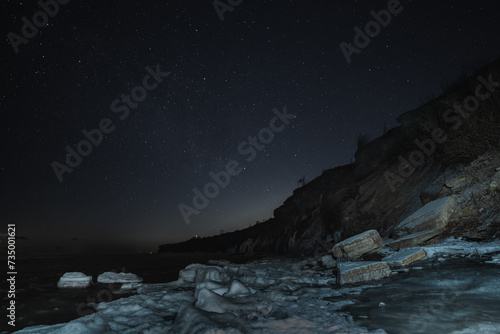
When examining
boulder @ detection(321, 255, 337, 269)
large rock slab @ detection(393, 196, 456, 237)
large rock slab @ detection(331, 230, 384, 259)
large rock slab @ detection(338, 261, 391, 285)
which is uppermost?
large rock slab @ detection(393, 196, 456, 237)

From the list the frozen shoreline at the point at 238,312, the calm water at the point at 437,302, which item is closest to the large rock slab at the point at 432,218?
the frozen shoreline at the point at 238,312

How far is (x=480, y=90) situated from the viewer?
13.9 meters

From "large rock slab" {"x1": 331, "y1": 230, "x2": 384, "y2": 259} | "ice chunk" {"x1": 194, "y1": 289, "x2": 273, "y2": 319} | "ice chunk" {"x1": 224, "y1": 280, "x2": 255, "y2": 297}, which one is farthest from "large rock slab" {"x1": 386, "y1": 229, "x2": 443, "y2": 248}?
"ice chunk" {"x1": 194, "y1": 289, "x2": 273, "y2": 319}

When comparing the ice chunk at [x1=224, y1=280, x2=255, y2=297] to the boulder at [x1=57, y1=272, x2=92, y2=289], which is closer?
the ice chunk at [x1=224, y1=280, x2=255, y2=297]

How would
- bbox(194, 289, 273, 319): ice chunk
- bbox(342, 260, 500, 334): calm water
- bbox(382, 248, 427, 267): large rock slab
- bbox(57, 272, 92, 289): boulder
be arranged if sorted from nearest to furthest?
bbox(342, 260, 500, 334): calm water
bbox(194, 289, 273, 319): ice chunk
bbox(382, 248, 427, 267): large rock slab
bbox(57, 272, 92, 289): boulder

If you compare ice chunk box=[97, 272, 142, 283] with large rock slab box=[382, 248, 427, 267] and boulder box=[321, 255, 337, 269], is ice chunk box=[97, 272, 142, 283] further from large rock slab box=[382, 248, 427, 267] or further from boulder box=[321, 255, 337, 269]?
large rock slab box=[382, 248, 427, 267]

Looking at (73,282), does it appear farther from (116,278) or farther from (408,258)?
(408,258)

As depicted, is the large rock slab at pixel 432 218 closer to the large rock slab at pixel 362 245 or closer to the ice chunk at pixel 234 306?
the large rock slab at pixel 362 245

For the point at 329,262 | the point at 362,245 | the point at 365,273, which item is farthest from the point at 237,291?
the point at 329,262

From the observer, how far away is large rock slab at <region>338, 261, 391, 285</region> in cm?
763

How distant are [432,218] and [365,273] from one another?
4.58 meters

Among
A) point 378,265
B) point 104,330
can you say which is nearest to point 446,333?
point 378,265

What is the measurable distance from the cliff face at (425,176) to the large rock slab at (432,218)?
0.73 feet

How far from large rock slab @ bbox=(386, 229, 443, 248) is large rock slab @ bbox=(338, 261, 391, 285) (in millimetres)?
2946
